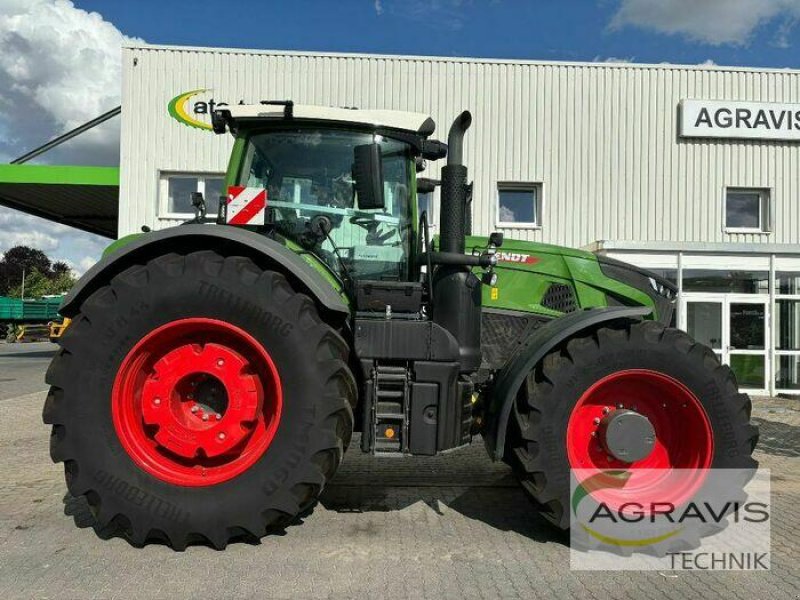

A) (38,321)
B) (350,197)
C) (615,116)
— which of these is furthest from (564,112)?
(38,321)

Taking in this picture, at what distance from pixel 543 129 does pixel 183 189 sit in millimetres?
7427

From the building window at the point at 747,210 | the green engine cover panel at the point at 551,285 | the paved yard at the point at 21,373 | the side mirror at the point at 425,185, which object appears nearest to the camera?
the green engine cover panel at the point at 551,285

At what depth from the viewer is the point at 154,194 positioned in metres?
11.8

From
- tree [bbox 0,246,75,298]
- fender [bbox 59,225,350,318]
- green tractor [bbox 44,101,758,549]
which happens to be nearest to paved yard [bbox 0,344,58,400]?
fender [bbox 59,225,350,318]

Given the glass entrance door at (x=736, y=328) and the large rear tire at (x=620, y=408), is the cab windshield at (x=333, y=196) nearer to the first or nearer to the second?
the large rear tire at (x=620, y=408)

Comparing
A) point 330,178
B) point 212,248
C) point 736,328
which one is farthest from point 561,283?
point 736,328

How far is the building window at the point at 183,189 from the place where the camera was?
1197cm

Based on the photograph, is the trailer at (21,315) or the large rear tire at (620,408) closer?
the large rear tire at (620,408)

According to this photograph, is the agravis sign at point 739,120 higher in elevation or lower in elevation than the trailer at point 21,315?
higher

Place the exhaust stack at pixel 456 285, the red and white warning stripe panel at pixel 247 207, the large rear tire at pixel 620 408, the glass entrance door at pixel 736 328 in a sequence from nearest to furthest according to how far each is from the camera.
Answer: the large rear tire at pixel 620 408 < the red and white warning stripe panel at pixel 247 207 < the exhaust stack at pixel 456 285 < the glass entrance door at pixel 736 328

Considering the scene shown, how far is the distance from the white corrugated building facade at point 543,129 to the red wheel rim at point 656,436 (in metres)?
8.61

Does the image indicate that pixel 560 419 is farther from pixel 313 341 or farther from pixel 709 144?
pixel 709 144

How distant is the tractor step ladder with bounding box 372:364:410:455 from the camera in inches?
129

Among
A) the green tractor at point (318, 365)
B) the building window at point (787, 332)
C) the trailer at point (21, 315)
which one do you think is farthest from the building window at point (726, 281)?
the trailer at point (21, 315)
